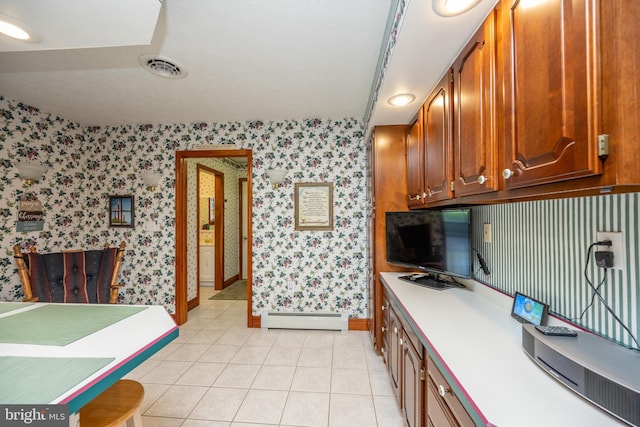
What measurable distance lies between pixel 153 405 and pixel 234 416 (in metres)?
0.63

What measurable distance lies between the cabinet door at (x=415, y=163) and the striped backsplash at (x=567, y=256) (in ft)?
1.75

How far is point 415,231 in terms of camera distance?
2229mm

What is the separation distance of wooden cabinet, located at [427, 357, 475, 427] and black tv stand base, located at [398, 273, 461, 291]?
0.89 meters

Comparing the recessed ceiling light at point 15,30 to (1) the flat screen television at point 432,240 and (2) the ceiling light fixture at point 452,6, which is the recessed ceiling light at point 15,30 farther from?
(1) the flat screen television at point 432,240

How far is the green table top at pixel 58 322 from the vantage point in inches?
44.0

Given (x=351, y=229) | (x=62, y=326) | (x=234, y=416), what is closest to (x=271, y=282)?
(x=351, y=229)

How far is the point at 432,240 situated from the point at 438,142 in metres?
0.77

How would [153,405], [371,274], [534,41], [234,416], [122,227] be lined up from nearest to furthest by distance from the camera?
[534,41] → [234,416] → [153,405] → [371,274] → [122,227]

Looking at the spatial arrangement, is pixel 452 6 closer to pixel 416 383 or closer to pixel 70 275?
pixel 416 383

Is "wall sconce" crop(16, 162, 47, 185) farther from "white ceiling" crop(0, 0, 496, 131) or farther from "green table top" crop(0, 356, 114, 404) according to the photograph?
"green table top" crop(0, 356, 114, 404)

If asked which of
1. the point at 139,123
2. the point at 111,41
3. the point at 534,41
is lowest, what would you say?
the point at 534,41

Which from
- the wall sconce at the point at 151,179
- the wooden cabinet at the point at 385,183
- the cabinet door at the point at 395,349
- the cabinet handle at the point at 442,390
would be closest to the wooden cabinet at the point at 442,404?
the cabinet handle at the point at 442,390

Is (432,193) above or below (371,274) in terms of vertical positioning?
above

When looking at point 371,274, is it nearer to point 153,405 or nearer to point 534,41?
point 153,405
